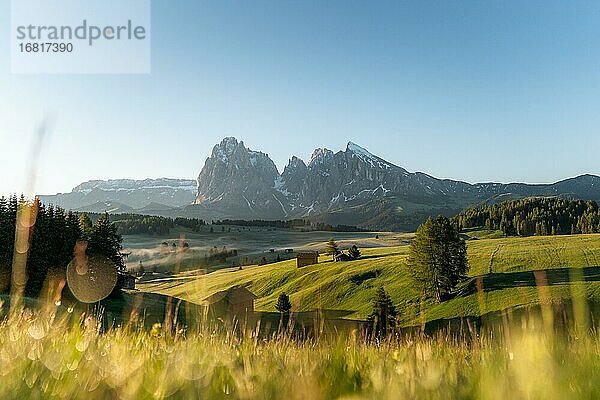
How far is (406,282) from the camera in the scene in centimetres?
12119

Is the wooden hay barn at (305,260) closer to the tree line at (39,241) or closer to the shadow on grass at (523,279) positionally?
the shadow on grass at (523,279)

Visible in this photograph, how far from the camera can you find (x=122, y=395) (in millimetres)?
2539

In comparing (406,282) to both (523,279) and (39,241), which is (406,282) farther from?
(39,241)

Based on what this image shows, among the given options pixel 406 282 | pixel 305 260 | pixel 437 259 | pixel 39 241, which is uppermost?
pixel 39 241

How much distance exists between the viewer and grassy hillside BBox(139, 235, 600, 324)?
9912cm

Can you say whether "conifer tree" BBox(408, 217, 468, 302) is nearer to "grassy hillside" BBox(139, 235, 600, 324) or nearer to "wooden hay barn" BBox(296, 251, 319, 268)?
"grassy hillside" BBox(139, 235, 600, 324)

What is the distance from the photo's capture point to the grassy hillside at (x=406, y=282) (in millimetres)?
99125

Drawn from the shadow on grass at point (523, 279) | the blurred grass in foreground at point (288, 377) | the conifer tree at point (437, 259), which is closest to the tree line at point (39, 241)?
the blurred grass in foreground at point (288, 377)

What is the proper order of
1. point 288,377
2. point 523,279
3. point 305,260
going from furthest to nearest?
point 305,260, point 523,279, point 288,377

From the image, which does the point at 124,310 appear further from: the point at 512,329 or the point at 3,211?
the point at 512,329

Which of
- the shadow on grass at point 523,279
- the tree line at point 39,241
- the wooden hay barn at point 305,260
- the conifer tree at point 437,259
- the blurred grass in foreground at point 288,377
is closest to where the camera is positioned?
the blurred grass in foreground at point 288,377

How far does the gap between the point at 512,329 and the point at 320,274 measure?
141 meters

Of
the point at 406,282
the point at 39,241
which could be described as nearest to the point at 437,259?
the point at 406,282

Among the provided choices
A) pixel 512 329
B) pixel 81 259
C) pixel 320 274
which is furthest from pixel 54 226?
pixel 320 274
